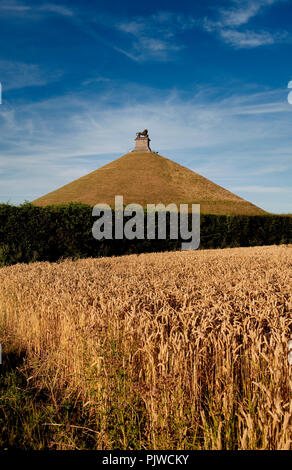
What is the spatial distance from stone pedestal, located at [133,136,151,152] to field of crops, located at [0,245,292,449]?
304ft

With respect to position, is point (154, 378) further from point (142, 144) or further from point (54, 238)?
point (142, 144)

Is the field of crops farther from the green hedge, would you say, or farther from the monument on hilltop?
the monument on hilltop

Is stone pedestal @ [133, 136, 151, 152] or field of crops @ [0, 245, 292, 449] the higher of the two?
Answer: stone pedestal @ [133, 136, 151, 152]

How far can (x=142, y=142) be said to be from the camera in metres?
94.1

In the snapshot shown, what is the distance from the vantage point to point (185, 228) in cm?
1900

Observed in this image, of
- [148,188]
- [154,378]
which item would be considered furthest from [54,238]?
[148,188]

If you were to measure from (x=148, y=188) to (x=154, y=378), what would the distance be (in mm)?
66567

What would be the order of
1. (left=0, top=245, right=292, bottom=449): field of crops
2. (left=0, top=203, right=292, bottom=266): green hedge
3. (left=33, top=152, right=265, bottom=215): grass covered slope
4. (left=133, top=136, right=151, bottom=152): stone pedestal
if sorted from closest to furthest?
(left=0, top=245, right=292, bottom=449): field of crops < (left=0, top=203, right=292, bottom=266): green hedge < (left=33, top=152, right=265, bottom=215): grass covered slope < (left=133, top=136, right=151, bottom=152): stone pedestal

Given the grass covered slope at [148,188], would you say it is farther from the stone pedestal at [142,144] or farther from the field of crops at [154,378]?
the field of crops at [154,378]

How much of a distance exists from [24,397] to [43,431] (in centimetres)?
52

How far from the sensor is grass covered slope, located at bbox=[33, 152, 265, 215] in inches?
2425

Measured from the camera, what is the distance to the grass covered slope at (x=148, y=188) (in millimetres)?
61594

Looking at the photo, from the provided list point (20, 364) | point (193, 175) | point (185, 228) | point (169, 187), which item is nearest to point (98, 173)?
point (169, 187)

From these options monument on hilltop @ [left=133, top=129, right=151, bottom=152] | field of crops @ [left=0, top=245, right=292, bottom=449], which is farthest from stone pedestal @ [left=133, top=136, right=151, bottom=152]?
field of crops @ [left=0, top=245, right=292, bottom=449]
